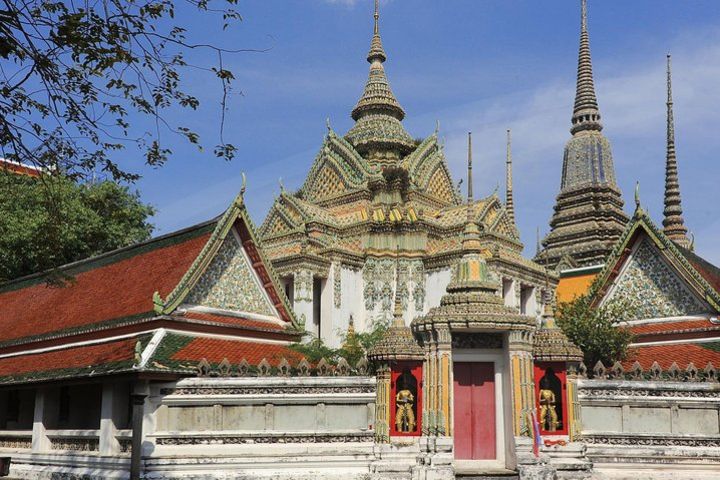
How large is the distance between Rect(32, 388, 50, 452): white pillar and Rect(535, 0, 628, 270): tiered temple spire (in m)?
29.0

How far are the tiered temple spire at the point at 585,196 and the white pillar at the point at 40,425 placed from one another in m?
29.0

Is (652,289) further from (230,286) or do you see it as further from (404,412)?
(230,286)

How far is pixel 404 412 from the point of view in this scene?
14.8 meters

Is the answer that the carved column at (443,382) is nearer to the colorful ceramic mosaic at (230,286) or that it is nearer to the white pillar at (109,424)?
the colorful ceramic mosaic at (230,286)

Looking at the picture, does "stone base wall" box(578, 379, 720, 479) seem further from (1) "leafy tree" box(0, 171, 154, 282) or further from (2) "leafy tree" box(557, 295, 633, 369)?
(1) "leafy tree" box(0, 171, 154, 282)

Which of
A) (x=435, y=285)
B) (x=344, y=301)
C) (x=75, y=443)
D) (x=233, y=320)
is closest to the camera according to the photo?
(x=75, y=443)

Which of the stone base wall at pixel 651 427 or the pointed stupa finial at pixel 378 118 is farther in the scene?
the pointed stupa finial at pixel 378 118

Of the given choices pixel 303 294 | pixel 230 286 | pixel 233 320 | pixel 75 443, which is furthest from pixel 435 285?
pixel 75 443

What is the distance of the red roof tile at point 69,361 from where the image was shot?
52.3 feet

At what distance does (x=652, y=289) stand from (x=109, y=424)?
13.4m

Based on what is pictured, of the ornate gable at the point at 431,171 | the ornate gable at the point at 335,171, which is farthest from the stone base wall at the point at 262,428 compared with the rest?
the ornate gable at the point at 431,171

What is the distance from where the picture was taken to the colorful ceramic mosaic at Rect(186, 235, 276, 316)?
59.3 ft

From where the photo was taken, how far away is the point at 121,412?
52.3 ft

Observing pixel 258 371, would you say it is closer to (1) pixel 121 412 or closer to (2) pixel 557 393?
(1) pixel 121 412
